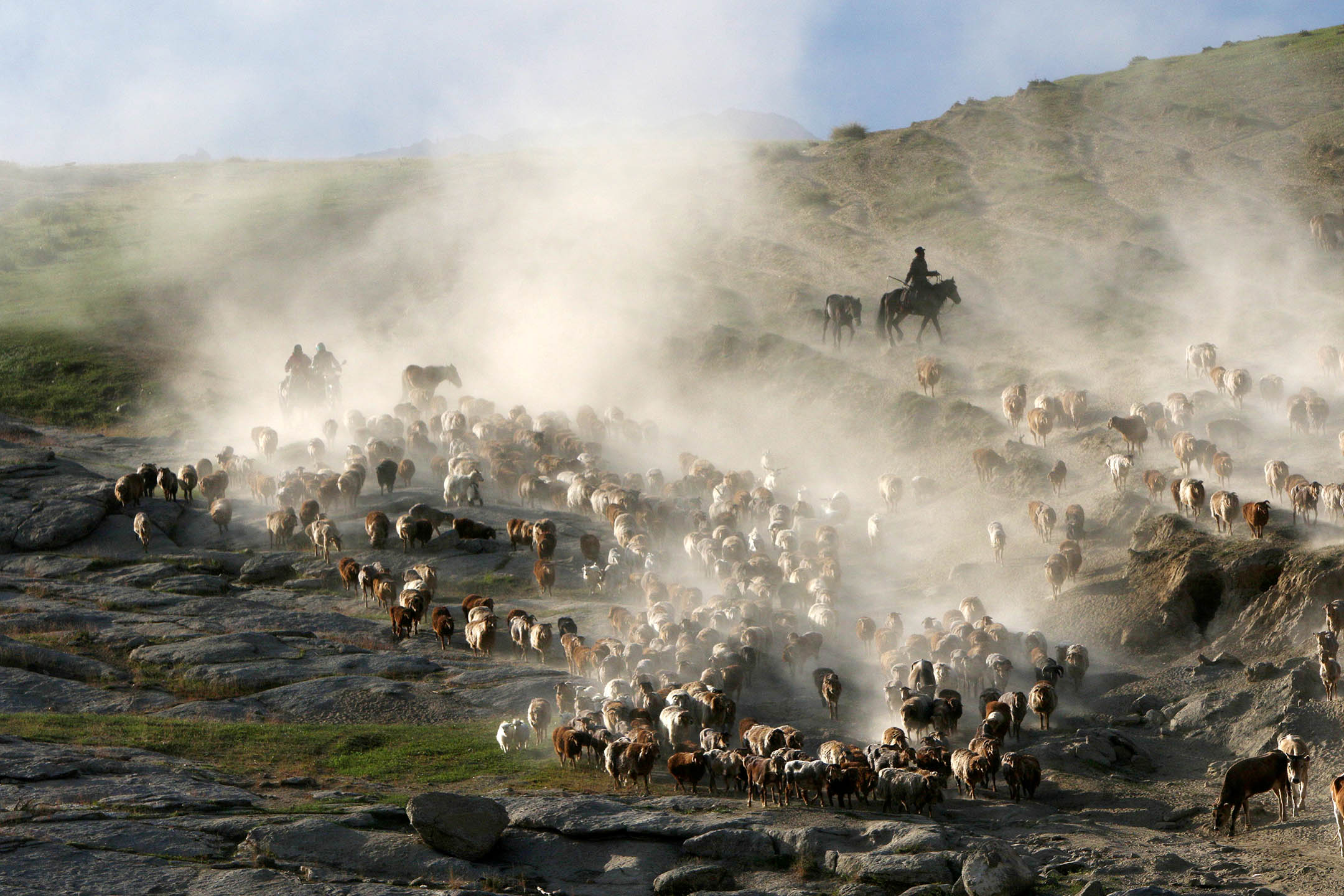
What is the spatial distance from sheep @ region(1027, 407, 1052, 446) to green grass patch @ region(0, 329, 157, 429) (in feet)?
132

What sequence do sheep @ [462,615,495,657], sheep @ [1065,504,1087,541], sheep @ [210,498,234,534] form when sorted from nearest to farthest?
1. sheep @ [462,615,495,657]
2. sheep @ [1065,504,1087,541]
3. sheep @ [210,498,234,534]

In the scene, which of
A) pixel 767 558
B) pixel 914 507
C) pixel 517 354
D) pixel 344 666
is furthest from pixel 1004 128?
pixel 344 666

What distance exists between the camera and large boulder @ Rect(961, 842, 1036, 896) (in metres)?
14.4

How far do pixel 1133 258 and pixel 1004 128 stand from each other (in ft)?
101

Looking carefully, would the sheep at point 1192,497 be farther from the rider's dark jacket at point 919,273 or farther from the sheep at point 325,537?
the sheep at point 325,537

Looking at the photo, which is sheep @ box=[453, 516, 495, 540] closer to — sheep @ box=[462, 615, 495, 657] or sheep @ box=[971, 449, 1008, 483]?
sheep @ box=[462, 615, 495, 657]

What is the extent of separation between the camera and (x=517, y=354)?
62906mm

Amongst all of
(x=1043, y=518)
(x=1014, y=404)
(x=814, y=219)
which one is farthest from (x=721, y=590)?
(x=814, y=219)

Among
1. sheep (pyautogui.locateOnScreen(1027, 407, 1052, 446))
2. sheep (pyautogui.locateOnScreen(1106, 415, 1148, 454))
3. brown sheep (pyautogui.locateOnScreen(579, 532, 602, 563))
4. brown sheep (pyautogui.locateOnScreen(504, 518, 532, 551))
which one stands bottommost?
brown sheep (pyautogui.locateOnScreen(579, 532, 602, 563))

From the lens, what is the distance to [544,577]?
3316 cm

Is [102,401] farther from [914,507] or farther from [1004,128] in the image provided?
[1004,128]

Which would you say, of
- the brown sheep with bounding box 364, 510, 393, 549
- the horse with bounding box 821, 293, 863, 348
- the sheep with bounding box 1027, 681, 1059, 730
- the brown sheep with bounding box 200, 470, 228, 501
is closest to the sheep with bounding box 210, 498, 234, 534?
the brown sheep with bounding box 200, 470, 228, 501

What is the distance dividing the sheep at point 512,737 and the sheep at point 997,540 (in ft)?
51.7

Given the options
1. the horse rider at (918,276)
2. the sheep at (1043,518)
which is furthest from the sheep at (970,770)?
the horse rider at (918,276)
